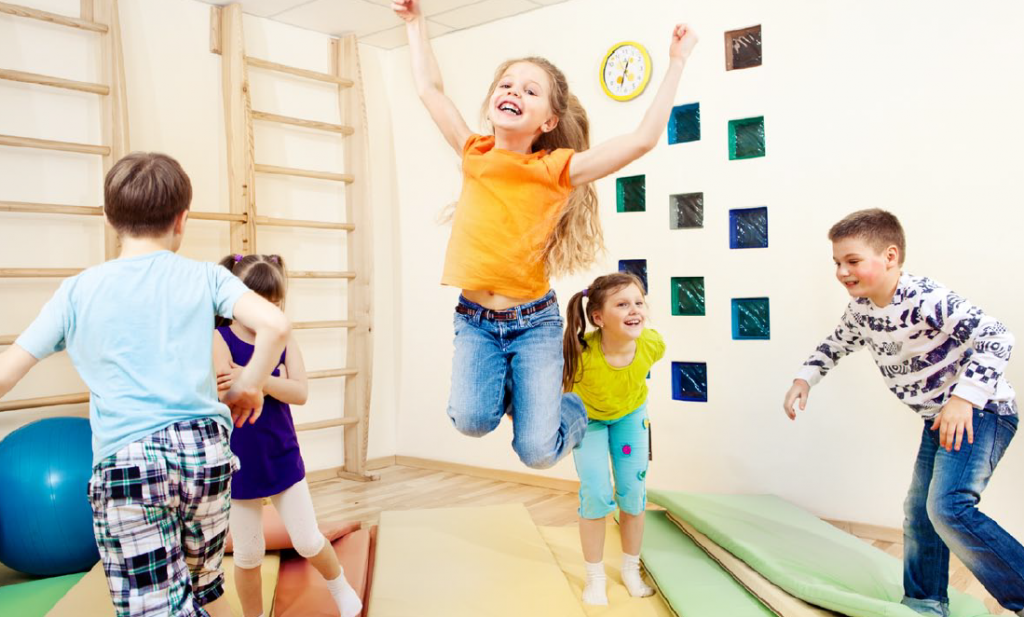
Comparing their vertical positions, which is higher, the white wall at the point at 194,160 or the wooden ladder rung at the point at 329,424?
the white wall at the point at 194,160

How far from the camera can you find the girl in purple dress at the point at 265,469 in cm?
221

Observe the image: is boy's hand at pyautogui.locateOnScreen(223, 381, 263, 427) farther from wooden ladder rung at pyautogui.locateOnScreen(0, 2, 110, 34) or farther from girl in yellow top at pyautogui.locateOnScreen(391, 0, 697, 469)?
wooden ladder rung at pyautogui.locateOnScreen(0, 2, 110, 34)

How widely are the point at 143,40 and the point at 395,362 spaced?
6.78 feet

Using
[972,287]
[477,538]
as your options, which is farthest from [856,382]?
[477,538]

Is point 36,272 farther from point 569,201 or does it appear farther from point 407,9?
point 569,201

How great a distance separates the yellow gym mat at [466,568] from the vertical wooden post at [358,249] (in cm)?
125

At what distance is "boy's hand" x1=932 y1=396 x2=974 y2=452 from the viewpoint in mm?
2127

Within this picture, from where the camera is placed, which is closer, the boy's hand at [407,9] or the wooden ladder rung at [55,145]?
the boy's hand at [407,9]

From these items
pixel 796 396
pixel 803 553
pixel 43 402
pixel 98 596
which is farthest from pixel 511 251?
pixel 43 402

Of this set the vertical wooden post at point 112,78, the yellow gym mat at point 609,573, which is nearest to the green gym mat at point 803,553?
the yellow gym mat at point 609,573

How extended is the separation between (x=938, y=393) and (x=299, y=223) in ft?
9.86

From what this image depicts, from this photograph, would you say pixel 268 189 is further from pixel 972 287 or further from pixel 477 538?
pixel 972 287

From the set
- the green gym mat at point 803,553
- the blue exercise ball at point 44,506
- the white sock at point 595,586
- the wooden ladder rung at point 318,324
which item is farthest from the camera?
the wooden ladder rung at point 318,324

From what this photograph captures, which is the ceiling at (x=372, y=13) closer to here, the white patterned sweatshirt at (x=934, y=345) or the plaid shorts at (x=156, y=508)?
the white patterned sweatshirt at (x=934, y=345)
